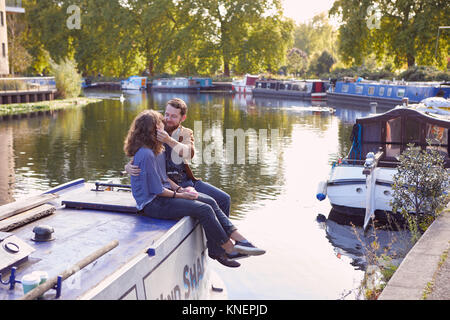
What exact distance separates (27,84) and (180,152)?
39.4 metres

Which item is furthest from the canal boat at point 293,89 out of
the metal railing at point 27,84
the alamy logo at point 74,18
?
the alamy logo at point 74,18

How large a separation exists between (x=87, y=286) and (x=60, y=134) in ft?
77.7

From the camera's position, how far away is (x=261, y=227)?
485 inches

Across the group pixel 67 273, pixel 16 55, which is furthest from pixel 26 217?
pixel 16 55

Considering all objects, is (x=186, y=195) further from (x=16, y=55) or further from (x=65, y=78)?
(x=16, y=55)

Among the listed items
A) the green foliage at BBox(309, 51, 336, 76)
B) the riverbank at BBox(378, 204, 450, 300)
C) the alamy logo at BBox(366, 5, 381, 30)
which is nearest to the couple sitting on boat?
the riverbank at BBox(378, 204, 450, 300)

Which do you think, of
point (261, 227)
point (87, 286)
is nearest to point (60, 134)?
point (261, 227)

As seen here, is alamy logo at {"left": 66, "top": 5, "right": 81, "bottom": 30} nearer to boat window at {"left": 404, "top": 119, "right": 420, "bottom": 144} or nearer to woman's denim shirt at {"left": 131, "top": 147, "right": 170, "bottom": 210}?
boat window at {"left": 404, "top": 119, "right": 420, "bottom": 144}

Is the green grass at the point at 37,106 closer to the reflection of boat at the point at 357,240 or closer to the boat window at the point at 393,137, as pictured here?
the boat window at the point at 393,137

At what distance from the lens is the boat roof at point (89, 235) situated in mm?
5125

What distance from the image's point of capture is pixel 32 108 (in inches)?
1567

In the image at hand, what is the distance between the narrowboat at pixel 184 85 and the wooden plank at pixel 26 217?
6638 centimetres

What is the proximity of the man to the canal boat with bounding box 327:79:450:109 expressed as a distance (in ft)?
105
